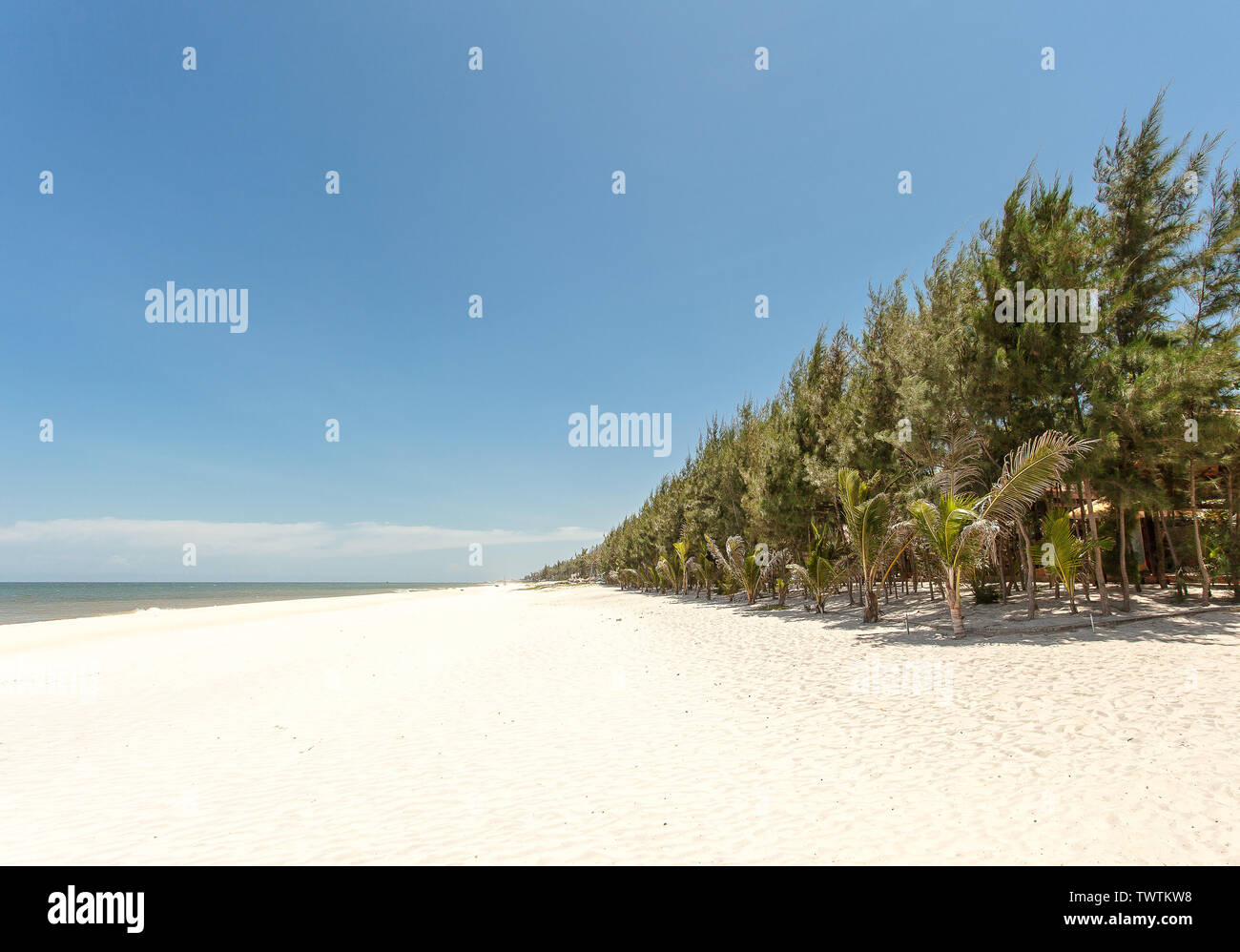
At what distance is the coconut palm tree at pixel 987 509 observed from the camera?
41.0 feet

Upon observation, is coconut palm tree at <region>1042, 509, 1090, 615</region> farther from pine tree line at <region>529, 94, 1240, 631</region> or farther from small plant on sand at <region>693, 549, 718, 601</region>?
small plant on sand at <region>693, 549, 718, 601</region>

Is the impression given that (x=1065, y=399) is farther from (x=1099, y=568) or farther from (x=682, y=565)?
(x=682, y=565)

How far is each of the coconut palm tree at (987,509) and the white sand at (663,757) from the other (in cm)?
193

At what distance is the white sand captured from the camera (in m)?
4.22

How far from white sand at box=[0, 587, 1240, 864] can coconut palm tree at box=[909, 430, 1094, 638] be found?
6.35 ft

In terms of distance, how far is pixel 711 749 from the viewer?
6441 mm

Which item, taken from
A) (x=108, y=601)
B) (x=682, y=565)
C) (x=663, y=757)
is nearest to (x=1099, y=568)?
(x=663, y=757)

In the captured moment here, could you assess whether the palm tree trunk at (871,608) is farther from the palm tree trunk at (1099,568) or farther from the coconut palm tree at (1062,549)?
the palm tree trunk at (1099,568)

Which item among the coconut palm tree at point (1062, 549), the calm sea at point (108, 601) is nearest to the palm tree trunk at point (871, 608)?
the coconut palm tree at point (1062, 549)

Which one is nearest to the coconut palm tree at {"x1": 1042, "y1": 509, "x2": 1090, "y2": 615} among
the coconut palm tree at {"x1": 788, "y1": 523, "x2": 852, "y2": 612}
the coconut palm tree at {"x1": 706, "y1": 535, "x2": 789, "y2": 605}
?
the coconut palm tree at {"x1": 788, "y1": 523, "x2": 852, "y2": 612}

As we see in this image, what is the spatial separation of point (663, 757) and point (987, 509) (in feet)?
37.4

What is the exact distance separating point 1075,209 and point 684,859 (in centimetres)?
1943

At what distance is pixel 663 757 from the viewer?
6.22 meters
